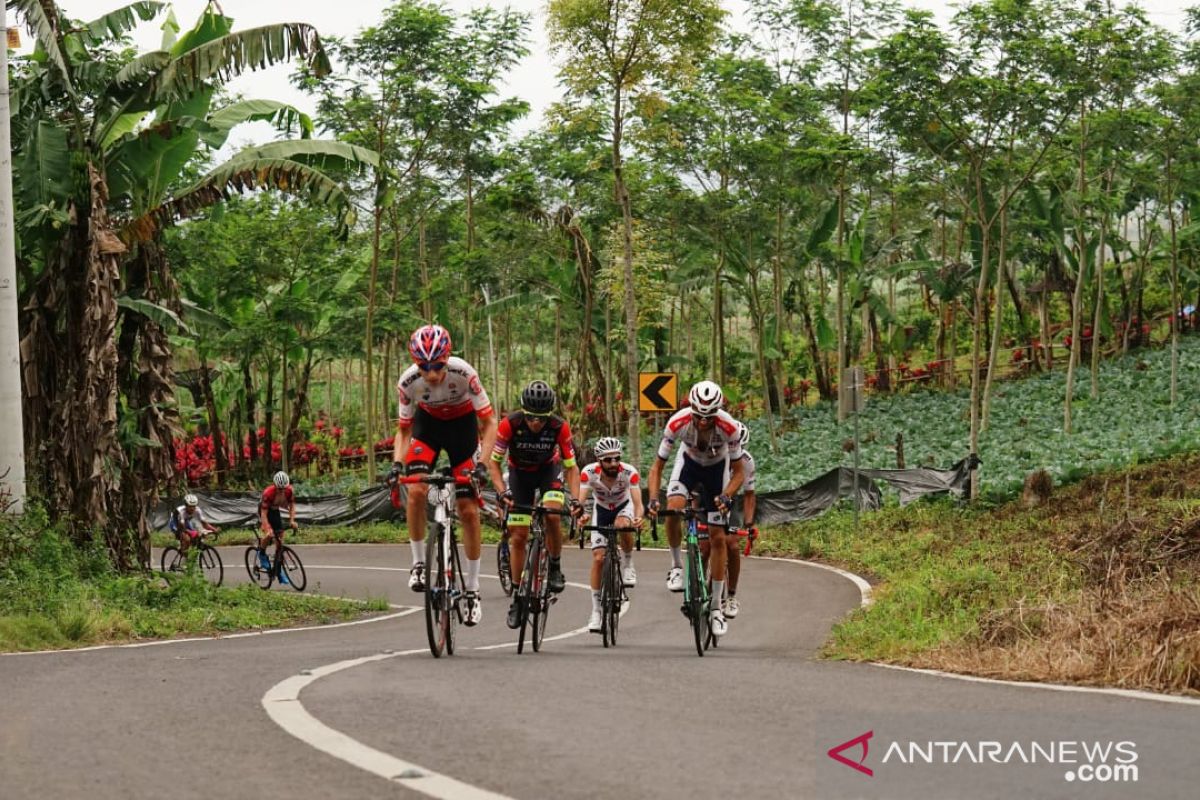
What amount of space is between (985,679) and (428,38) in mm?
33466

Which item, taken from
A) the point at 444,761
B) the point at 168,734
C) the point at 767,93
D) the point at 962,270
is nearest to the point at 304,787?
the point at 444,761

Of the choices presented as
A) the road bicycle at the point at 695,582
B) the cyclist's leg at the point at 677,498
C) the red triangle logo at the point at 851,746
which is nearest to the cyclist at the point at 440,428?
the road bicycle at the point at 695,582

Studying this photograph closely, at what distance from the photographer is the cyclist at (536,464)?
11.7 m

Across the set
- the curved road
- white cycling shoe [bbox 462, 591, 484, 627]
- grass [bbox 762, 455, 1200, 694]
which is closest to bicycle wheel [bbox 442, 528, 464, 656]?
white cycling shoe [bbox 462, 591, 484, 627]

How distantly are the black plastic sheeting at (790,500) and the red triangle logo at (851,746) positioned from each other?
21.8 metres

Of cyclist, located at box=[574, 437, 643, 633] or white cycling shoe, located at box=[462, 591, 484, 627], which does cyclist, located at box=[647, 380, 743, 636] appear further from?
white cycling shoe, located at box=[462, 591, 484, 627]

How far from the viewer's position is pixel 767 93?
42.0 metres

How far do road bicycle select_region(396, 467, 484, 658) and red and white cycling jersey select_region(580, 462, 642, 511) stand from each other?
149 inches

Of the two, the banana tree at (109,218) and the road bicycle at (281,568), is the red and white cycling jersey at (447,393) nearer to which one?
the banana tree at (109,218)

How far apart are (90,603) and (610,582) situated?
19.6ft

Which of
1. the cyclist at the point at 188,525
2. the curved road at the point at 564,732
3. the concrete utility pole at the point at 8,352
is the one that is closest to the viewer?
the curved road at the point at 564,732

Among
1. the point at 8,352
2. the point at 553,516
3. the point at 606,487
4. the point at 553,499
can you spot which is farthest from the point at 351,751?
the point at 8,352

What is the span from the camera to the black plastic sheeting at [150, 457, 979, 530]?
31.5 m

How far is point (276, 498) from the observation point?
24812mm
